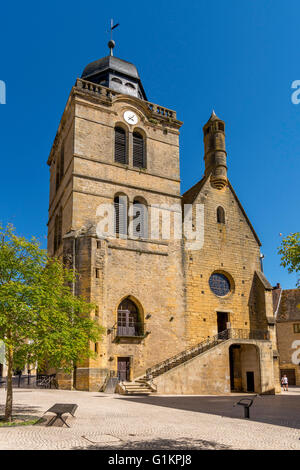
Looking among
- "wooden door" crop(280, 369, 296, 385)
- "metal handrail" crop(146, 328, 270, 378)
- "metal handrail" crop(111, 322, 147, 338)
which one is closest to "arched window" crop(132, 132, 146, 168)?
"metal handrail" crop(111, 322, 147, 338)

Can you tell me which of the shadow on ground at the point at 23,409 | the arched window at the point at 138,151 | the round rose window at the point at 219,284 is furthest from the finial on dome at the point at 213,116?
the shadow on ground at the point at 23,409

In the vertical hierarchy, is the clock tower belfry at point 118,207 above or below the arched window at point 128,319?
above

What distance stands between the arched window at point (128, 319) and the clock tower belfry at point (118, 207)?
0.06 meters

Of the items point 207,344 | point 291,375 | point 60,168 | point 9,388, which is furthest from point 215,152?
point 9,388

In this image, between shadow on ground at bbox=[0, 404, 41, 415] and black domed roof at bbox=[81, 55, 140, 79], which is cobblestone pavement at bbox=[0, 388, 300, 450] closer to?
shadow on ground at bbox=[0, 404, 41, 415]

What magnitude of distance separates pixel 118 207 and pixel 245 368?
12647mm

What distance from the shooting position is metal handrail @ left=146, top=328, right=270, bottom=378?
76.7ft

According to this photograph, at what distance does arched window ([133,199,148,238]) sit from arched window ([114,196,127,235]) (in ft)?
2.27

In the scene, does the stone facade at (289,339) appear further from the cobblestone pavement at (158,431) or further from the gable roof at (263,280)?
the cobblestone pavement at (158,431)

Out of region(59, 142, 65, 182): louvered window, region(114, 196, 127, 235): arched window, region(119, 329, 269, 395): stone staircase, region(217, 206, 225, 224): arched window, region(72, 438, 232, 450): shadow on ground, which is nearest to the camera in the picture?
region(72, 438, 232, 450): shadow on ground

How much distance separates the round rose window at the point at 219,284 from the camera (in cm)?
2747

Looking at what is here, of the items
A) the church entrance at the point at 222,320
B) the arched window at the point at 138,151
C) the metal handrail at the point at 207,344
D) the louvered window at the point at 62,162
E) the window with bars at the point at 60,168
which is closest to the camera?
the metal handrail at the point at 207,344

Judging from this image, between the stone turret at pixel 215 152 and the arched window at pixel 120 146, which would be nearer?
the arched window at pixel 120 146

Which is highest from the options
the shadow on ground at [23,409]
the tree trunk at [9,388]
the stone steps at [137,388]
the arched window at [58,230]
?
the arched window at [58,230]
